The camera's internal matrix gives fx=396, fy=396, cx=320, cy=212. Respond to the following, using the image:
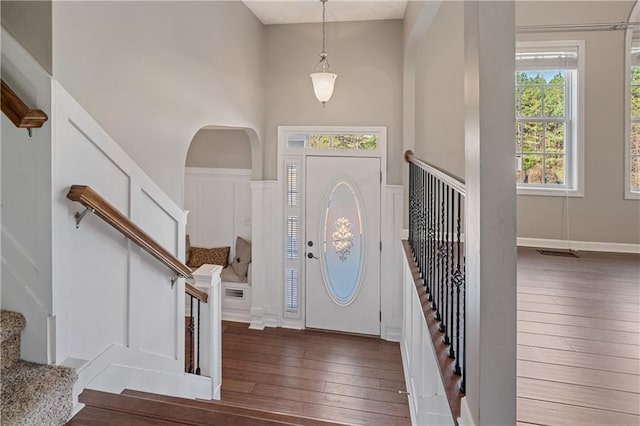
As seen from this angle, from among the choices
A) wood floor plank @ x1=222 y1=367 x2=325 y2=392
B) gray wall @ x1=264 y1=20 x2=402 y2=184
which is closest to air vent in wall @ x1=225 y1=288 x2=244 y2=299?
wood floor plank @ x1=222 y1=367 x2=325 y2=392

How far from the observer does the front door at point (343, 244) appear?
16.1 ft

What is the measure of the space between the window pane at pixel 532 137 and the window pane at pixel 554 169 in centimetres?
16

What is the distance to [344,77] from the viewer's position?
15.7 feet

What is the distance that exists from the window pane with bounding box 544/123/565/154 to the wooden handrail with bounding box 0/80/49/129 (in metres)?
4.66

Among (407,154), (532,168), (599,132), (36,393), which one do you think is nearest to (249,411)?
(36,393)

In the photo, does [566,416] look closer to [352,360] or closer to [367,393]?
[367,393]

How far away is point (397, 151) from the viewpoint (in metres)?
4.75

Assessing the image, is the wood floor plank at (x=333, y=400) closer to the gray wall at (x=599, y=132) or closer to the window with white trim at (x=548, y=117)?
the gray wall at (x=599, y=132)

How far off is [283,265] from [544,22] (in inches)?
158

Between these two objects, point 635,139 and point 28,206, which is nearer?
point 28,206

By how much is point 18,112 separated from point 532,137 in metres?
4.65

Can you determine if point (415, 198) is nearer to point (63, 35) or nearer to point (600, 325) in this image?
point (600, 325)

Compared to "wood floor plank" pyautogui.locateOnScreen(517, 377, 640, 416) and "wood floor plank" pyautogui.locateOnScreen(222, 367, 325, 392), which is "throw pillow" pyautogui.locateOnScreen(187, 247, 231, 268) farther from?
"wood floor plank" pyautogui.locateOnScreen(517, 377, 640, 416)

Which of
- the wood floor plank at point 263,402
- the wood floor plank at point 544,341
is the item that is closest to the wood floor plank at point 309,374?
the wood floor plank at point 263,402
